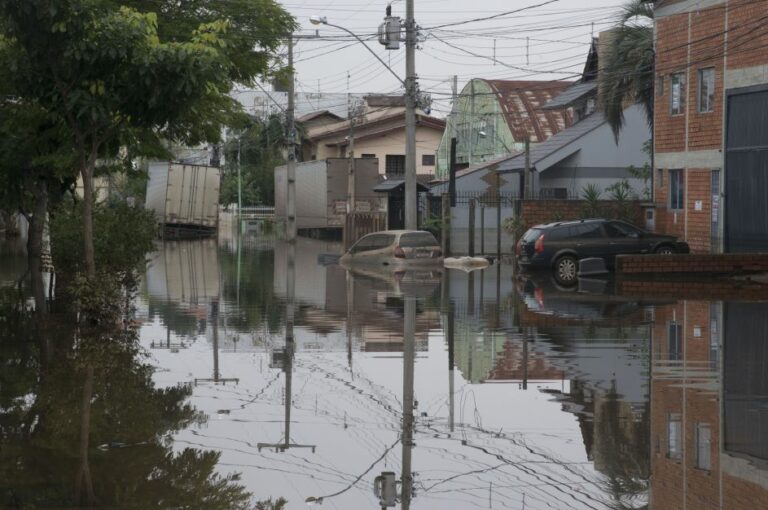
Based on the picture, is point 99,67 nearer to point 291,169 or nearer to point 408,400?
point 408,400

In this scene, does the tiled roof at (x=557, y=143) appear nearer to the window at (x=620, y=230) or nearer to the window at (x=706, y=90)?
the window at (x=706, y=90)

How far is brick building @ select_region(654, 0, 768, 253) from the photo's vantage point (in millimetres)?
33125

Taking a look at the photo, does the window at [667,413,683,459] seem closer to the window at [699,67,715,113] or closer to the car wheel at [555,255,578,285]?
the car wheel at [555,255,578,285]

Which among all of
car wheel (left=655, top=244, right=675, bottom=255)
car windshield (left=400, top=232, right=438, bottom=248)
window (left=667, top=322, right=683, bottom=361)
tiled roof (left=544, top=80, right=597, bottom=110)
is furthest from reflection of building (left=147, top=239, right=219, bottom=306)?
tiled roof (left=544, top=80, right=597, bottom=110)

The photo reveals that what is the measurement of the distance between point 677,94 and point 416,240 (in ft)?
A: 30.4

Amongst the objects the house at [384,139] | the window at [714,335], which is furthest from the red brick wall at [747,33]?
the house at [384,139]

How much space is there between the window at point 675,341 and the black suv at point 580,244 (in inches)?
529

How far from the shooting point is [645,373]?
46.2ft

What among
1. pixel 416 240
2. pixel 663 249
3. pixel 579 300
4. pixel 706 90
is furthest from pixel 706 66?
pixel 579 300

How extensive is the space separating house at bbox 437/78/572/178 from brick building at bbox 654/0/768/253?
25846 mm

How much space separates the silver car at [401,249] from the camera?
3606 centimetres

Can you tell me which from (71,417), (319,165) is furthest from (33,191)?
(319,165)

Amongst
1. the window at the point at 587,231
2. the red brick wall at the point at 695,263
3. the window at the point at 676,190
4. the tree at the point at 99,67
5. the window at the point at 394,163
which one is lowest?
the red brick wall at the point at 695,263

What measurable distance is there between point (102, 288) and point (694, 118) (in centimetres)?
2241
